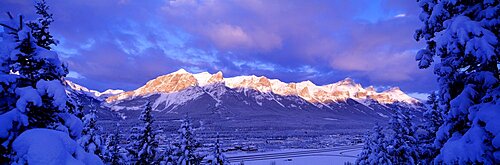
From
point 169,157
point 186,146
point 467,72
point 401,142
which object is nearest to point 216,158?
point 186,146

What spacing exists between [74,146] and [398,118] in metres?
23.6

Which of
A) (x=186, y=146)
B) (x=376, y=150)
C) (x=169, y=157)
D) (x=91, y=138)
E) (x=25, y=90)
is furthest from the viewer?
(x=376, y=150)

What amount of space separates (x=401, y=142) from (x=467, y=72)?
18.3 metres

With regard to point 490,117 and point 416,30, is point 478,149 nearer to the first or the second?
point 490,117

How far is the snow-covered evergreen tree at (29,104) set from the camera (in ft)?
15.1

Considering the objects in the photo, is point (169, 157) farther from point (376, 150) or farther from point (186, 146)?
point (376, 150)

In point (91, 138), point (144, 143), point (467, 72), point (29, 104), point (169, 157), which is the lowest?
point (169, 157)

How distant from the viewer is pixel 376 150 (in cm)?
2564

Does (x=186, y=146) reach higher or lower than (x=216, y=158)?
higher

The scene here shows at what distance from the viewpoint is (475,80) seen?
6957 mm

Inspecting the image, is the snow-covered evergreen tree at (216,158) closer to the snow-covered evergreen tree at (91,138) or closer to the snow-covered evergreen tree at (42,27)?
the snow-covered evergreen tree at (91,138)

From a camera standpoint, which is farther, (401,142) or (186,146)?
(401,142)

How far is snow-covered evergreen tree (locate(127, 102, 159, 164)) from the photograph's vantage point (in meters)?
23.8

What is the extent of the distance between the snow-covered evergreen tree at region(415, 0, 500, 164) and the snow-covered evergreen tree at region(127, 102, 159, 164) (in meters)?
19.9
